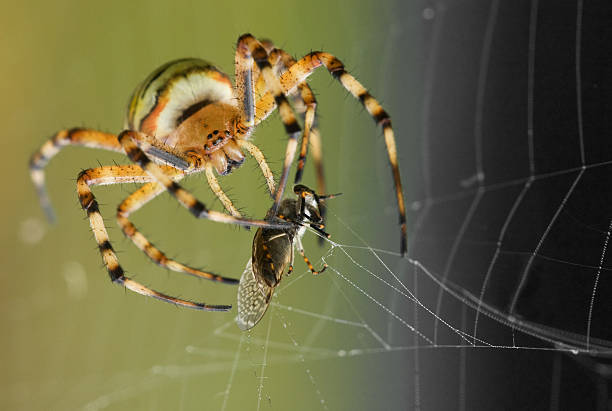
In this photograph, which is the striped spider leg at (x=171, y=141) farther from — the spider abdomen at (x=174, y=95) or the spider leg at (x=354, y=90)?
the spider leg at (x=354, y=90)

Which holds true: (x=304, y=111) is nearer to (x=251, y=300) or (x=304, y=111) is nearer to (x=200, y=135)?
(x=200, y=135)

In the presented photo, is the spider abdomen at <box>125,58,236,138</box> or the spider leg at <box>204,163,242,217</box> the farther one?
the spider abdomen at <box>125,58,236,138</box>

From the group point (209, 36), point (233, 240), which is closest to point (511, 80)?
point (233, 240)

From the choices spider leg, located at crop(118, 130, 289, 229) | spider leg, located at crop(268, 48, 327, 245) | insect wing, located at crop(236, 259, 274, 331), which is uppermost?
spider leg, located at crop(268, 48, 327, 245)

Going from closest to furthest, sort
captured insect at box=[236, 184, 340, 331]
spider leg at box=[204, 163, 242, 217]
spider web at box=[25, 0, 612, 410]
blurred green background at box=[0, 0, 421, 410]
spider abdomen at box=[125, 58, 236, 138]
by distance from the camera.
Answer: captured insect at box=[236, 184, 340, 331]
spider web at box=[25, 0, 612, 410]
spider leg at box=[204, 163, 242, 217]
spider abdomen at box=[125, 58, 236, 138]
blurred green background at box=[0, 0, 421, 410]

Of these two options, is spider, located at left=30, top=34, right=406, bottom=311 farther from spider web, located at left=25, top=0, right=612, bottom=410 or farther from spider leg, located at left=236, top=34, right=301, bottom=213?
spider web, located at left=25, top=0, right=612, bottom=410

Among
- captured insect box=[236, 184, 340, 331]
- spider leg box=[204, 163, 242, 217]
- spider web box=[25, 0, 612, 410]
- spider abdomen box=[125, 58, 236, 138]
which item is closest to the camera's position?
captured insect box=[236, 184, 340, 331]

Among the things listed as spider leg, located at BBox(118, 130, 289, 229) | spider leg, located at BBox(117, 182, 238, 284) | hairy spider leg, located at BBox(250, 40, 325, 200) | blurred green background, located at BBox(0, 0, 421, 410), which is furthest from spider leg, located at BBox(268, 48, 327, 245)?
blurred green background, located at BBox(0, 0, 421, 410)

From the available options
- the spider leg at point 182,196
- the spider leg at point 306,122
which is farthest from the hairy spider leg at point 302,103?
the spider leg at point 182,196
